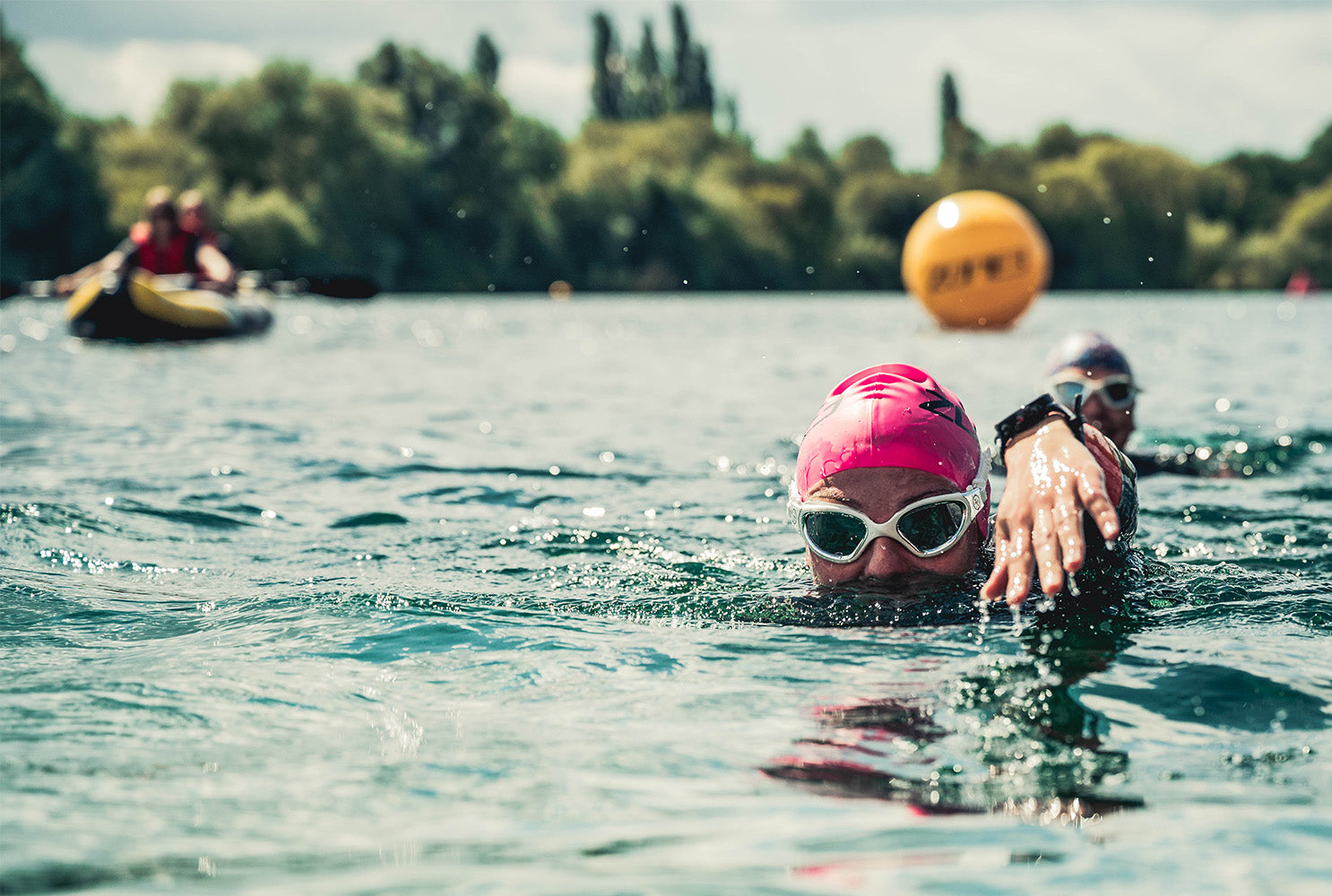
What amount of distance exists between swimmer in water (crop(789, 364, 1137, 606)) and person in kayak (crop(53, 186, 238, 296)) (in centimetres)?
1832

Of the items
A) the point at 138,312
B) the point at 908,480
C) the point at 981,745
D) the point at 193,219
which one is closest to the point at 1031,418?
the point at 908,480

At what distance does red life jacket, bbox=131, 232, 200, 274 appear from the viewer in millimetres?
21734

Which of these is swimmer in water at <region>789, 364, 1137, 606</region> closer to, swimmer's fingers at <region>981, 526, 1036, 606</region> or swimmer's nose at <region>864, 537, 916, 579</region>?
swimmer's nose at <region>864, 537, 916, 579</region>

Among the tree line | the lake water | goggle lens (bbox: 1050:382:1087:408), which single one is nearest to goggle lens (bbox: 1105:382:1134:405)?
goggle lens (bbox: 1050:382:1087:408)

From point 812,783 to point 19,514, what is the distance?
16.0 feet

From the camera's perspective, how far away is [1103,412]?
7867 mm

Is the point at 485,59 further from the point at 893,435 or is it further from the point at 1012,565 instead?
the point at 1012,565

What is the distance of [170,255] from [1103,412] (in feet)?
56.8

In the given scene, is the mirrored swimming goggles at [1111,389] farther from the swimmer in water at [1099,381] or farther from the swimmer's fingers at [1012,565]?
the swimmer's fingers at [1012,565]

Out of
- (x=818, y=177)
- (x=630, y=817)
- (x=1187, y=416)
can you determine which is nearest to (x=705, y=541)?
(x=630, y=817)

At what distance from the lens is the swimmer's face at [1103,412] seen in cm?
783

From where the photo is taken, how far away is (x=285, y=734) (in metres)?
3.45

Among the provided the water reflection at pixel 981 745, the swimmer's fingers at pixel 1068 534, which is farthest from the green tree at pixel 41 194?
the swimmer's fingers at pixel 1068 534

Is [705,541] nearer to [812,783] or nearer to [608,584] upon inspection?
[608,584]
